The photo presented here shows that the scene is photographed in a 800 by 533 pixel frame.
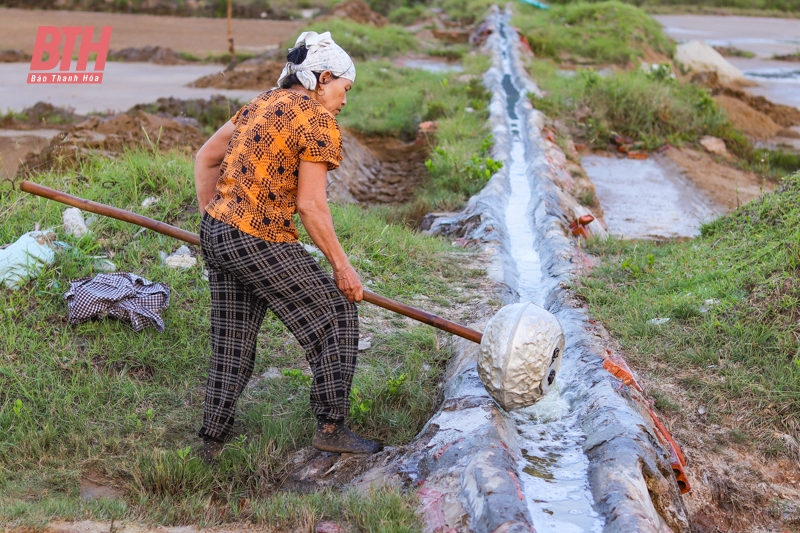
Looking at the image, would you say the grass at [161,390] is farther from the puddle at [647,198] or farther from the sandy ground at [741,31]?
the sandy ground at [741,31]

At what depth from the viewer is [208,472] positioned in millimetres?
3082

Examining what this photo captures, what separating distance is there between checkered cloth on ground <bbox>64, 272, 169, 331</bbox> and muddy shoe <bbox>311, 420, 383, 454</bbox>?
50.5 inches

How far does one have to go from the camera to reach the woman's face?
2.89m

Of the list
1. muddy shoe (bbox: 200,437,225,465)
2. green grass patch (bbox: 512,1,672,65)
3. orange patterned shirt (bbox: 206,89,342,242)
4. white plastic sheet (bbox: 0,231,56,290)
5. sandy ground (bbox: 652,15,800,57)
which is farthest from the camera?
sandy ground (bbox: 652,15,800,57)

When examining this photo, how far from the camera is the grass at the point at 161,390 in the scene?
2848 millimetres

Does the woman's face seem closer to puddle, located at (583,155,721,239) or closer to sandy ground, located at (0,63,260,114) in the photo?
puddle, located at (583,155,721,239)

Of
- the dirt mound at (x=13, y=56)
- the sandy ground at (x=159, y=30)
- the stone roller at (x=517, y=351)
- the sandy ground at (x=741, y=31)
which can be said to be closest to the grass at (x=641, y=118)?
the stone roller at (x=517, y=351)

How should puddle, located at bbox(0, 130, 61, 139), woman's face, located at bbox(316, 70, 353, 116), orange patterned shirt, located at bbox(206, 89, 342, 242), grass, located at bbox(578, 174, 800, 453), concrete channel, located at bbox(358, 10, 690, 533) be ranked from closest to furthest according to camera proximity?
1. concrete channel, located at bbox(358, 10, 690, 533)
2. orange patterned shirt, located at bbox(206, 89, 342, 242)
3. woman's face, located at bbox(316, 70, 353, 116)
4. grass, located at bbox(578, 174, 800, 453)
5. puddle, located at bbox(0, 130, 61, 139)

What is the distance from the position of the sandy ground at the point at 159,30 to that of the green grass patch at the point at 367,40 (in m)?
Result: 1.89

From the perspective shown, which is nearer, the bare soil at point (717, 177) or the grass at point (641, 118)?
the bare soil at point (717, 177)

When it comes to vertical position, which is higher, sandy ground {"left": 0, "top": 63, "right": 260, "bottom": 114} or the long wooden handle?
the long wooden handle

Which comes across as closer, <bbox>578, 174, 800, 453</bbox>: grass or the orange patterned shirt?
the orange patterned shirt

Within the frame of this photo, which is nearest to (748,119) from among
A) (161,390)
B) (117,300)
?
(117,300)

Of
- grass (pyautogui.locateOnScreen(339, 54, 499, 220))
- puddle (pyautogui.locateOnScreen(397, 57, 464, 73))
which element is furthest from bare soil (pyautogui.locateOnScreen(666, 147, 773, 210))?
puddle (pyautogui.locateOnScreen(397, 57, 464, 73))
